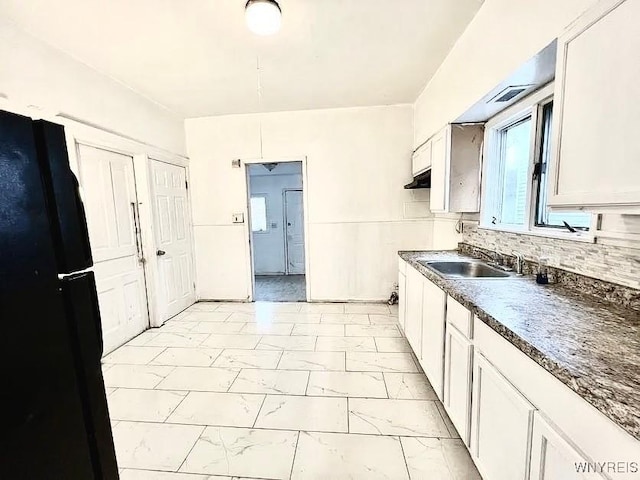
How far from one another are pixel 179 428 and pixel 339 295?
2743 mm

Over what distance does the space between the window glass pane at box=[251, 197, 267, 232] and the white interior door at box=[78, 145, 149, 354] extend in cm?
354

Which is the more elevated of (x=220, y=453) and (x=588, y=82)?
(x=588, y=82)

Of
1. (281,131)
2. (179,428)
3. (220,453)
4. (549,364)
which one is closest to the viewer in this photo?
(549,364)

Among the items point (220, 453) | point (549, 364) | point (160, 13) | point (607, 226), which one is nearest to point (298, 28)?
point (160, 13)

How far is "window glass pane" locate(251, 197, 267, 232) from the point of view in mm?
6801

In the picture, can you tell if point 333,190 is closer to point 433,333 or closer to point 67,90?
point 433,333

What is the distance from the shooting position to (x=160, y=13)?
6.53 ft

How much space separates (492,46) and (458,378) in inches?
80.0

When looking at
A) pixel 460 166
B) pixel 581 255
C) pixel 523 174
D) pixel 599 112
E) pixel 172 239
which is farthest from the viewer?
pixel 172 239

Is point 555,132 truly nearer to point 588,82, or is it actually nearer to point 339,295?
point 588,82

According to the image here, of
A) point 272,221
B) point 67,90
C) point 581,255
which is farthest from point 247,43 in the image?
point 272,221

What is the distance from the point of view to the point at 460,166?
263 centimetres

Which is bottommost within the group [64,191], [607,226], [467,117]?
[607,226]

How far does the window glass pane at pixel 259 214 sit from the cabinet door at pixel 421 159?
3.86 meters
